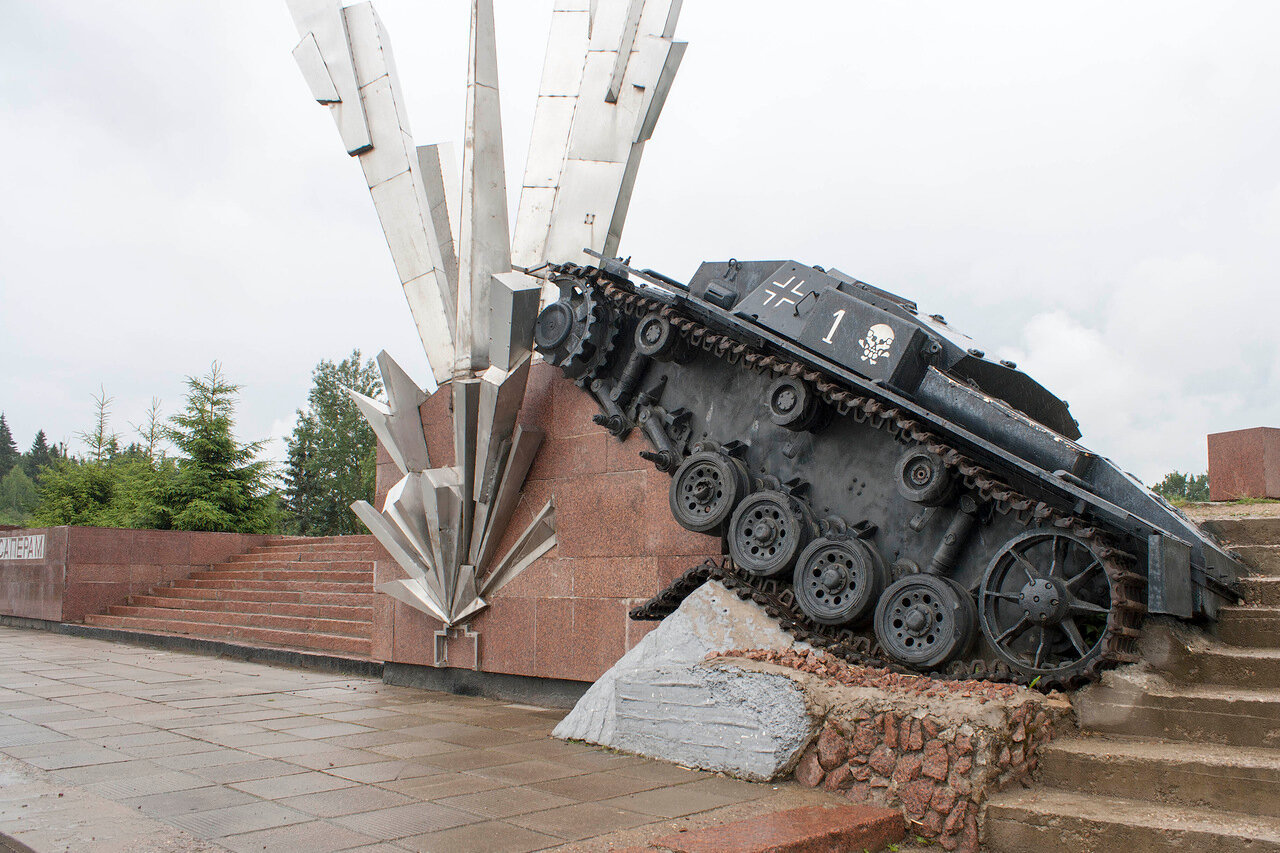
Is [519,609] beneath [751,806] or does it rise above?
above

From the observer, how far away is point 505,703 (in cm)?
831

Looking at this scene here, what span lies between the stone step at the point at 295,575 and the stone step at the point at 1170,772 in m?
11.8

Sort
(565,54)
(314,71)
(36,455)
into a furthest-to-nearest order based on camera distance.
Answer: (36,455) → (314,71) → (565,54)

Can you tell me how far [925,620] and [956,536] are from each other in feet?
1.74

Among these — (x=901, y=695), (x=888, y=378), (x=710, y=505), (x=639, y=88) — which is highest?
(x=639, y=88)

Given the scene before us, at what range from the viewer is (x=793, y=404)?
244 inches

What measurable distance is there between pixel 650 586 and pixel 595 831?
3316 millimetres

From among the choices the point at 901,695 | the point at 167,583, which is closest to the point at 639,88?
the point at 901,695

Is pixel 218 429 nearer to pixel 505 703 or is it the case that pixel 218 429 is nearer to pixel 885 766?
pixel 505 703

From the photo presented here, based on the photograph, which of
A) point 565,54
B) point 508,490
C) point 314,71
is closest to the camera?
point 508,490

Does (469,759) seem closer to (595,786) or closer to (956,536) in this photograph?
(595,786)

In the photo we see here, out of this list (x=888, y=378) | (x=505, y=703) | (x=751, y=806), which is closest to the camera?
(x=751, y=806)

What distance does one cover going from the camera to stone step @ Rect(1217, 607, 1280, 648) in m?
5.06

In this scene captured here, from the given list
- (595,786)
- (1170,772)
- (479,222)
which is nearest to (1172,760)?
(1170,772)
